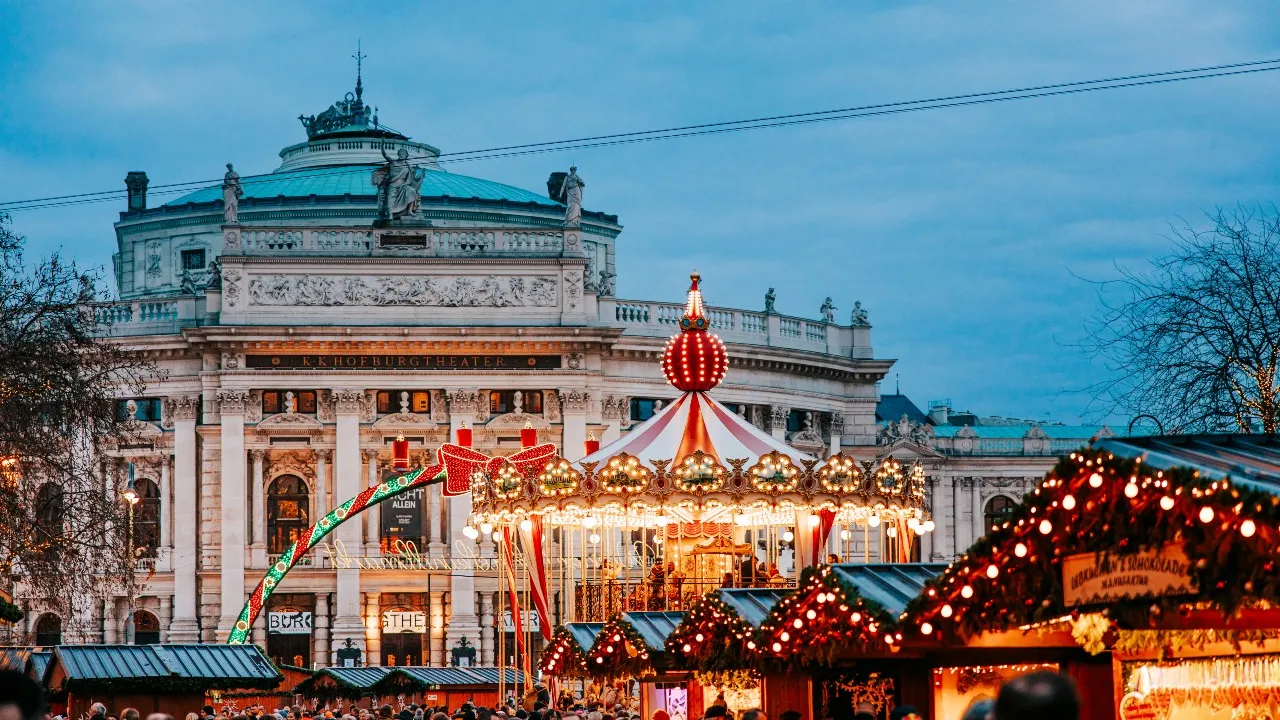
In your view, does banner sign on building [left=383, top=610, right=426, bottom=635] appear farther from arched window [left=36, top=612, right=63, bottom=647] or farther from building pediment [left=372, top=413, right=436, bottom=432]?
arched window [left=36, top=612, right=63, bottom=647]

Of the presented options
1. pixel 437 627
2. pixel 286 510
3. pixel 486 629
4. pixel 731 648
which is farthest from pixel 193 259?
pixel 731 648

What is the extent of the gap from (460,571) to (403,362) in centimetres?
644

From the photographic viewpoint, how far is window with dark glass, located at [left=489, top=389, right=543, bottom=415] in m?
62.8

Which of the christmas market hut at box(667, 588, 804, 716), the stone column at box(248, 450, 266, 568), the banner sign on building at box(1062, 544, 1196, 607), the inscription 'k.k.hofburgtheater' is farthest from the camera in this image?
the stone column at box(248, 450, 266, 568)

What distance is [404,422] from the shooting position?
2450 inches

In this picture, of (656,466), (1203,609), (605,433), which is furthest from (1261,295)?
(605,433)

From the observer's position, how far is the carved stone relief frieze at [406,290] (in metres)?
62.0

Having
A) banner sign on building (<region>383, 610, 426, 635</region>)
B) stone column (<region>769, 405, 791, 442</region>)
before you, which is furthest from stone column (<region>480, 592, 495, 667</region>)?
stone column (<region>769, 405, 791, 442</region>)

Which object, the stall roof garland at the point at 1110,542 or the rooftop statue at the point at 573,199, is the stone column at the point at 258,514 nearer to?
the rooftop statue at the point at 573,199

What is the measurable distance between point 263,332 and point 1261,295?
3769cm

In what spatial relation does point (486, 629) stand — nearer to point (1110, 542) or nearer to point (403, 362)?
point (403, 362)

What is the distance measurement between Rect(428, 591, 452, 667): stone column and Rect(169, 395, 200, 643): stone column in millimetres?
6865

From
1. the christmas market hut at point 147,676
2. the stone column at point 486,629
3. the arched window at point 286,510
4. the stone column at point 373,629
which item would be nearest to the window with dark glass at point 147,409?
the arched window at point 286,510

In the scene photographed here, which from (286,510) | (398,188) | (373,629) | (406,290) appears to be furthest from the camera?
(286,510)
